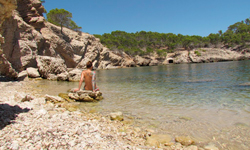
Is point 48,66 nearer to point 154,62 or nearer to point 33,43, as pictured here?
point 33,43

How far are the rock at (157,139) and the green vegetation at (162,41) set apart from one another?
195 feet

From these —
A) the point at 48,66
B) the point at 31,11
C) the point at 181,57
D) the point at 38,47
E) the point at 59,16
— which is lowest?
the point at 48,66

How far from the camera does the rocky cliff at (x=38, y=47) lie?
12.4 m

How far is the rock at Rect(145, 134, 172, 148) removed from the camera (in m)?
3.37

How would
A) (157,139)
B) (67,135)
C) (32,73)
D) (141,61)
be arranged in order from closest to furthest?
(67,135) < (157,139) < (32,73) < (141,61)

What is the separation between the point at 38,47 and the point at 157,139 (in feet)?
74.7

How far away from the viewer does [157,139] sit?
3568 mm

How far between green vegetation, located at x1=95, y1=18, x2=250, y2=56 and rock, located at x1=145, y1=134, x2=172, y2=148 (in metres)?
59.3

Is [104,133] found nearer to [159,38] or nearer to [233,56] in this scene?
[233,56]

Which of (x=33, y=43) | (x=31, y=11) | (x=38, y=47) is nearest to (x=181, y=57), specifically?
(x=38, y=47)

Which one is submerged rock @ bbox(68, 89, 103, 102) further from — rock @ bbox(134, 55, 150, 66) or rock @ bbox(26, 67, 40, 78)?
rock @ bbox(134, 55, 150, 66)

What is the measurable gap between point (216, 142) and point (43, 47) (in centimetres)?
2545

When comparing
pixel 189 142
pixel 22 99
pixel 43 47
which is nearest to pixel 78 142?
pixel 189 142

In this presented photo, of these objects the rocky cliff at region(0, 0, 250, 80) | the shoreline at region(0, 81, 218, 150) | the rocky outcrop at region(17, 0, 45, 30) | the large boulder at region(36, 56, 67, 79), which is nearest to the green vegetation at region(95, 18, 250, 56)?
the rocky cliff at region(0, 0, 250, 80)
